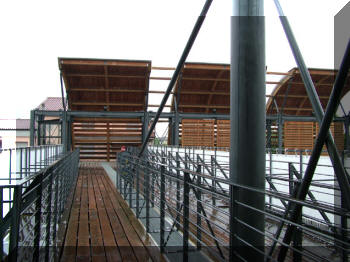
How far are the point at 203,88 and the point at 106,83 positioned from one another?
4.84m

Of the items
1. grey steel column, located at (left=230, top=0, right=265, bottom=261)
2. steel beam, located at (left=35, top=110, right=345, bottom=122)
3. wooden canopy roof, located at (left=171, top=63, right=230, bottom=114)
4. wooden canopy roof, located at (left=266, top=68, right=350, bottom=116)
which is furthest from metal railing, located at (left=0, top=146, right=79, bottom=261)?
wooden canopy roof, located at (left=266, top=68, right=350, bottom=116)

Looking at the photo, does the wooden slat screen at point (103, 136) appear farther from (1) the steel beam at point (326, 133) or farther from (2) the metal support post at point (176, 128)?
(1) the steel beam at point (326, 133)

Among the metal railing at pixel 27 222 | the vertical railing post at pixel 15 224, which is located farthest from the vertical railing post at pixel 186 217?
the vertical railing post at pixel 15 224

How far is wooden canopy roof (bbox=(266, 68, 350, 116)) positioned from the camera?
16594 mm

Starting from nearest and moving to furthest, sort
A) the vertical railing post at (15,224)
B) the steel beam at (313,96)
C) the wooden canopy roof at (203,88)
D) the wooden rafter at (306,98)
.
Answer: the vertical railing post at (15,224)
the steel beam at (313,96)
the wooden canopy roof at (203,88)
the wooden rafter at (306,98)

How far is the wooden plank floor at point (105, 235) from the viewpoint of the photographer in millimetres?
3383

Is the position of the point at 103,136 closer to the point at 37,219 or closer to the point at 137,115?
the point at 137,115

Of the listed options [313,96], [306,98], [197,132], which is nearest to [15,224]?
[313,96]

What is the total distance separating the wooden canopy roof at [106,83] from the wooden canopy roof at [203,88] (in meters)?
1.81

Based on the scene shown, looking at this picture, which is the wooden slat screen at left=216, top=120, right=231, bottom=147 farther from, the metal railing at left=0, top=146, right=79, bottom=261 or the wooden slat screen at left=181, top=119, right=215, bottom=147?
the metal railing at left=0, top=146, right=79, bottom=261

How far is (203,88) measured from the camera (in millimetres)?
17609

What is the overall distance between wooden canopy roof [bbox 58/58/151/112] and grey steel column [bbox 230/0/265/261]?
1277 centimetres

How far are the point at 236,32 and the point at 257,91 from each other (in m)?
0.41

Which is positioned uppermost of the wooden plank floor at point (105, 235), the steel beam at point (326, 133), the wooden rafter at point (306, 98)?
the wooden rafter at point (306, 98)
